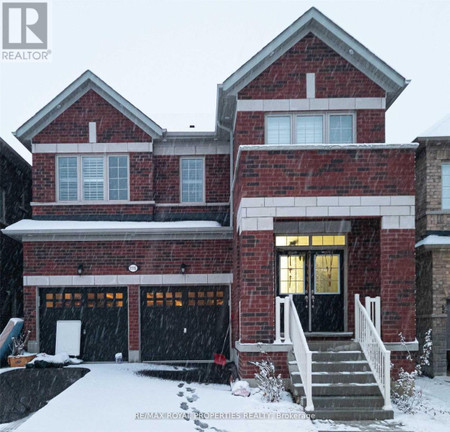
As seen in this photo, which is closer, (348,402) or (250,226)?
(348,402)

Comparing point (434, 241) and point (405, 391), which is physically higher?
point (434, 241)

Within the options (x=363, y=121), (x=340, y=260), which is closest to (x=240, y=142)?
(x=363, y=121)

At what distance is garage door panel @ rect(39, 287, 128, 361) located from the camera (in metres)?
14.5

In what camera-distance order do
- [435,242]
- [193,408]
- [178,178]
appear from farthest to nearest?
[178,178] < [435,242] < [193,408]

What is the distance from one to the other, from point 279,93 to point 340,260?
412 centimetres

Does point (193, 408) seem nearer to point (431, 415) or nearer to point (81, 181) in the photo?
point (431, 415)

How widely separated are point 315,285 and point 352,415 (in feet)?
12.7

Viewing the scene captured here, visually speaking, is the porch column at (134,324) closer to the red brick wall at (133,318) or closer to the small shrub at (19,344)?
the red brick wall at (133,318)

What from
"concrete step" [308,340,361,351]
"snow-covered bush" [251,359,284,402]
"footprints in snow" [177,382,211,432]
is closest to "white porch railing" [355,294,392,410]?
"concrete step" [308,340,361,351]

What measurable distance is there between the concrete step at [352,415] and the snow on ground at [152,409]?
393mm

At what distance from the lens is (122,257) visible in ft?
47.5

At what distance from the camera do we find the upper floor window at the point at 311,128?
12086 mm

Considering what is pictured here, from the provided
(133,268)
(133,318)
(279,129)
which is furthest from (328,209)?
(133,318)

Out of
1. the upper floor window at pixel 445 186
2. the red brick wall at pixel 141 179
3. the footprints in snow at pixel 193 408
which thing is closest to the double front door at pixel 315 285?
the footprints in snow at pixel 193 408
